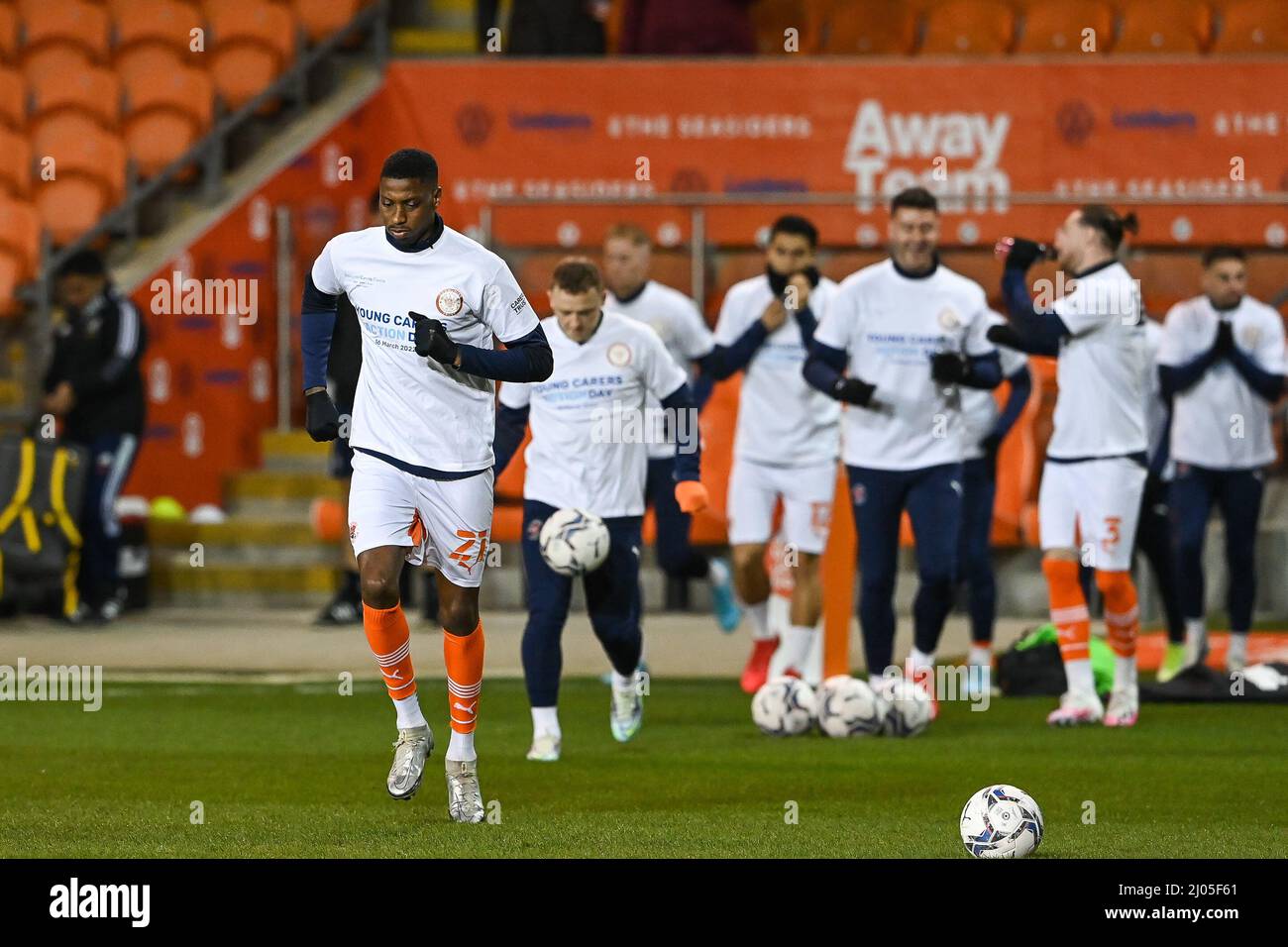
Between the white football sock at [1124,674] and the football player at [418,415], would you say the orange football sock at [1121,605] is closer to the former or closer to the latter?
the white football sock at [1124,674]

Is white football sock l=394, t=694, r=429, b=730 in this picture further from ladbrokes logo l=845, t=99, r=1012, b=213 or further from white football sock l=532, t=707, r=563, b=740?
ladbrokes logo l=845, t=99, r=1012, b=213

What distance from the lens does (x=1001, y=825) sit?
22.5ft

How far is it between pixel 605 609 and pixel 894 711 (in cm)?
140

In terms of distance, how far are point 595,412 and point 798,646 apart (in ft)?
7.51

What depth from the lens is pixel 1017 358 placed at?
12102 millimetres

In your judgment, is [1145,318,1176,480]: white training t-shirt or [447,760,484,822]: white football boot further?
[1145,318,1176,480]: white training t-shirt

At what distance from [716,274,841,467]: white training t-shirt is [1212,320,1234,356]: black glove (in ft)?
7.34

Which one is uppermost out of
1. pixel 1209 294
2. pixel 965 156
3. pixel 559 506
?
pixel 965 156

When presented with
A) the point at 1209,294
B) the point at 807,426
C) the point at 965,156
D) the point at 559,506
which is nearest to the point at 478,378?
the point at 559,506

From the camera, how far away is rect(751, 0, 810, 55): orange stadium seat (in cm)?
1867

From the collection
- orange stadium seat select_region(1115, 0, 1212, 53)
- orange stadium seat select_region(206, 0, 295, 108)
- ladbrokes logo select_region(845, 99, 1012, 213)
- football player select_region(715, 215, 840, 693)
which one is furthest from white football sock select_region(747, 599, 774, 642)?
orange stadium seat select_region(206, 0, 295, 108)

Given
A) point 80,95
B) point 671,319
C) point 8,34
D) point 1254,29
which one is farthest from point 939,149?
point 8,34

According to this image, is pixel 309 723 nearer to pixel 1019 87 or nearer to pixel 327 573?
pixel 327 573

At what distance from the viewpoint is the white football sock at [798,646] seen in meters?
11.4
